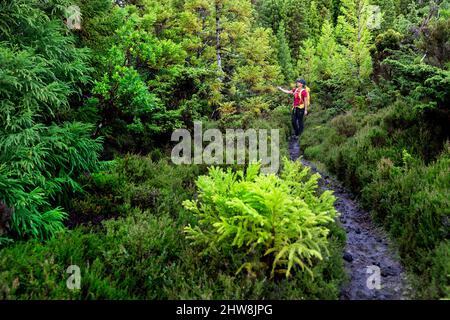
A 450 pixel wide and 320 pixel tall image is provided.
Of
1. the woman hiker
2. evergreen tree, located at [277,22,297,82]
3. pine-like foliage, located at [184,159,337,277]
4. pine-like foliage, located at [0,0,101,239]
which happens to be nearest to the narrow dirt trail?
pine-like foliage, located at [184,159,337,277]

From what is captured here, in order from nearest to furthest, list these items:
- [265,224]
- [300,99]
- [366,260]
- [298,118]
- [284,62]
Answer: [265,224] → [366,260] → [300,99] → [298,118] → [284,62]

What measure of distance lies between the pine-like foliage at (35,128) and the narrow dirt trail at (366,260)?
475cm

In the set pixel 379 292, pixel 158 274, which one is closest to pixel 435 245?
pixel 379 292

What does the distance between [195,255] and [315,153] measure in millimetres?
7328

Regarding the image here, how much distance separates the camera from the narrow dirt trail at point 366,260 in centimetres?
430

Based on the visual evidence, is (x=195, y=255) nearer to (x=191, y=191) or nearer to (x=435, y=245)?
(x=191, y=191)

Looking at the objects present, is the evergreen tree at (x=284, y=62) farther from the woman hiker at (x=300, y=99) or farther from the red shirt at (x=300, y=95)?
the red shirt at (x=300, y=95)

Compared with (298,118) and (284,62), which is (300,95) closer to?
(298,118)

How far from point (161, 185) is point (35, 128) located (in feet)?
8.99

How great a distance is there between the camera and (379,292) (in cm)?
432

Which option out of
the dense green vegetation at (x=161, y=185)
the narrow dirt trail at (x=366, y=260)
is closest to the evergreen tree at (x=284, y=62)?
the dense green vegetation at (x=161, y=185)

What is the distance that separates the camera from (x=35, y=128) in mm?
5910

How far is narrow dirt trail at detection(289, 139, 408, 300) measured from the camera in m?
4.30

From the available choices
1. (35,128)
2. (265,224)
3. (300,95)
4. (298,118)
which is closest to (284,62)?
(298,118)
